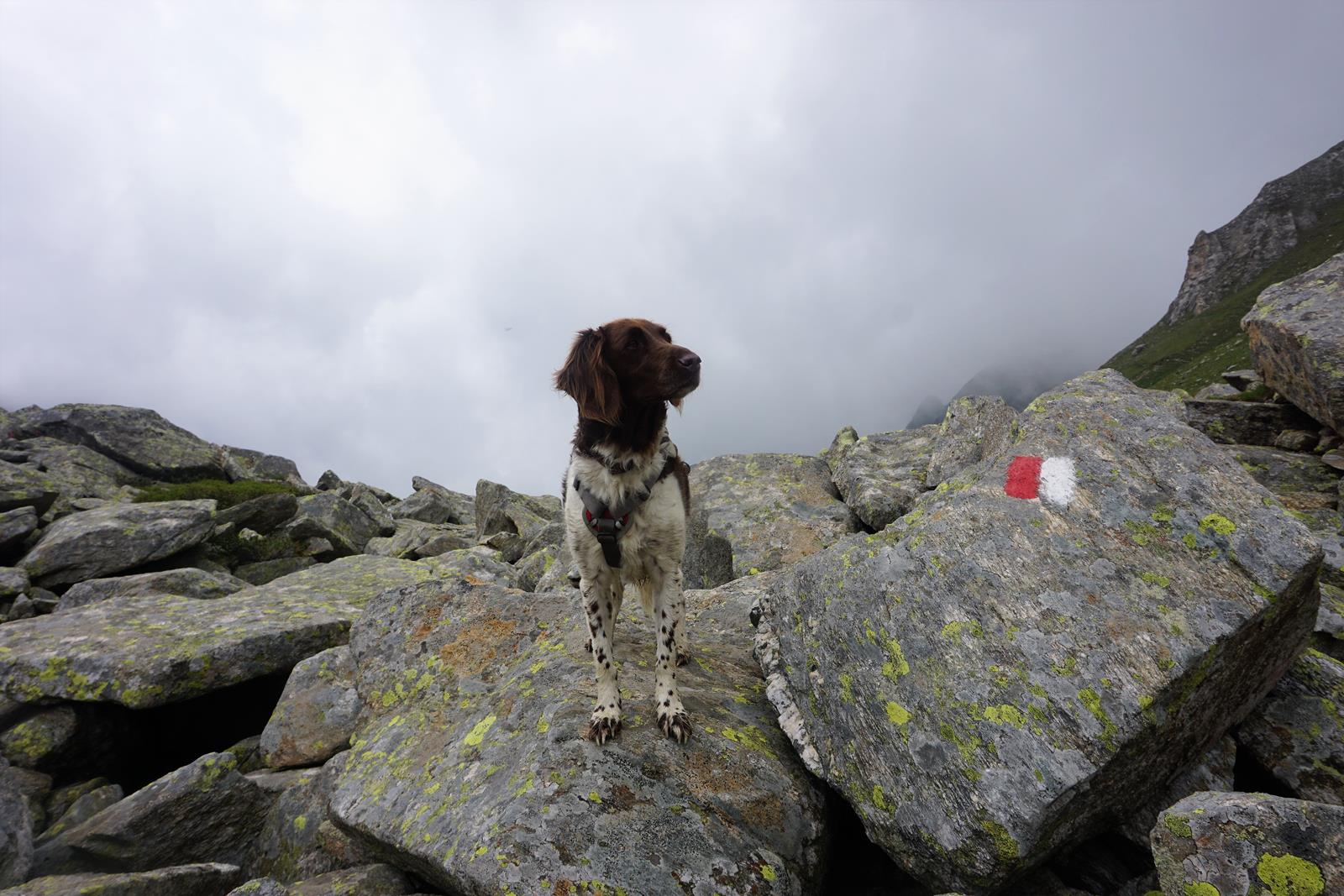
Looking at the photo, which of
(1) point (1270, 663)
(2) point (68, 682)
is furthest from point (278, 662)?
(1) point (1270, 663)

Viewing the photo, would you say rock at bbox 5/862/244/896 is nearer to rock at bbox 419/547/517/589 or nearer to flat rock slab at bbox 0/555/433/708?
flat rock slab at bbox 0/555/433/708

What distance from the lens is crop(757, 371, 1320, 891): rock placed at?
364 cm

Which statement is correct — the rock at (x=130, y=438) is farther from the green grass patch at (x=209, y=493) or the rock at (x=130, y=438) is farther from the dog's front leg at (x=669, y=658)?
the dog's front leg at (x=669, y=658)

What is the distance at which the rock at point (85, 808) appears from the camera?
6.31m

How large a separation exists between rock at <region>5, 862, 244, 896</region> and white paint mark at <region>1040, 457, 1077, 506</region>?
796 cm

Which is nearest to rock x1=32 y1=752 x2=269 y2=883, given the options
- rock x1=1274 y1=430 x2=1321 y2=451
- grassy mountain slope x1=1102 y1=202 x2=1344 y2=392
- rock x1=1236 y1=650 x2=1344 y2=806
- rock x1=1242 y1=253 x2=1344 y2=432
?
rock x1=1236 y1=650 x2=1344 y2=806

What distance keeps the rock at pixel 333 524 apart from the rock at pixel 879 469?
18381mm

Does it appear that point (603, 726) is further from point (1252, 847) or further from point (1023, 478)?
point (1023, 478)

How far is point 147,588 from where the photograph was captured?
1282 centimetres

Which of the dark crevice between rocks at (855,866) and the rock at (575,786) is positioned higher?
the rock at (575,786)

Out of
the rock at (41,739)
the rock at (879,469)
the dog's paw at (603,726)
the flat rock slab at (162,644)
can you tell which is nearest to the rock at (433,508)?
the flat rock slab at (162,644)

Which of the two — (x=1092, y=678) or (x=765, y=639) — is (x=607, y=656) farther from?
(x=1092, y=678)

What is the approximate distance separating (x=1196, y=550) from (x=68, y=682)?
13190mm

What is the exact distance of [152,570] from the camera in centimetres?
1598
